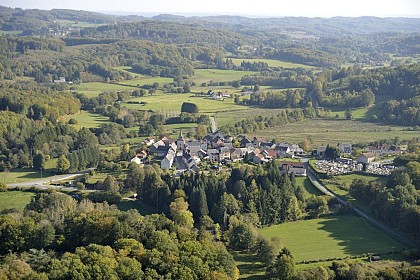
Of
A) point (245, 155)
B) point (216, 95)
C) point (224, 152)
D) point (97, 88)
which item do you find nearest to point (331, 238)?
point (245, 155)

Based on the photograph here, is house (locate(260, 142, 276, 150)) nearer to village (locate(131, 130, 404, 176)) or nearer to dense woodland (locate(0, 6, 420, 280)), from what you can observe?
village (locate(131, 130, 404, 176))

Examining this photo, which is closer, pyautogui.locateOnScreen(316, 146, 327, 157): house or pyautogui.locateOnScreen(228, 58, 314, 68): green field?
pyautogui.locateOnScreen(316, 146, 327, 157): house

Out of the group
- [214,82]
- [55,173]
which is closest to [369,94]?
[214,82]

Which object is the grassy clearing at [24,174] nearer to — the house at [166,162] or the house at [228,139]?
the house at [166,162]

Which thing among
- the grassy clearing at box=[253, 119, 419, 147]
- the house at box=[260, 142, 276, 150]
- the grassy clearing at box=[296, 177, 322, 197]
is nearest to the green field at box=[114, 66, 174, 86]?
the grassy clearing at box=[253, 119, 419, 147]

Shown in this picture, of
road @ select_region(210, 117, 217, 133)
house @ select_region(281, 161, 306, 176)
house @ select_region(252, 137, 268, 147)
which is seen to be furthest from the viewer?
road @ select_region(210, 117, 217, 133)

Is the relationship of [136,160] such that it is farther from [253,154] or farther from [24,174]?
[253,154]
